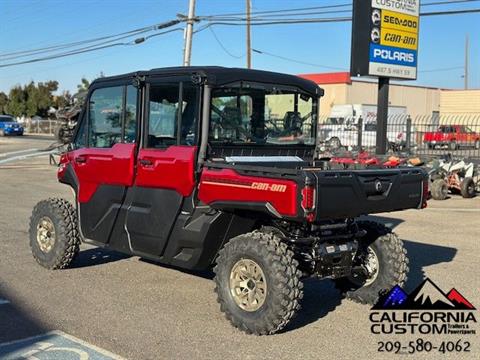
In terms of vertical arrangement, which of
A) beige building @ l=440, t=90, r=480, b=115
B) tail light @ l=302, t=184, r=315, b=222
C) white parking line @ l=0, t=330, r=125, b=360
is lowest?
white parking line @ l=0, t=330, r=125, b=360

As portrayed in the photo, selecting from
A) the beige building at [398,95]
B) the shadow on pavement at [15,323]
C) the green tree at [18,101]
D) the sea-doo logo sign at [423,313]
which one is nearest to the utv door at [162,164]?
the shadow on pavement at [15,323]

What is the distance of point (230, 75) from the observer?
5727 mm

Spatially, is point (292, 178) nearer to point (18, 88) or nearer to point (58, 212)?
point (58, 212)

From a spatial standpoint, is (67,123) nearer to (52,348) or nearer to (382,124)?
(52,348)

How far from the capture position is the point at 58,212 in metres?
7.10

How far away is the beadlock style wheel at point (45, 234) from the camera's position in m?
7.19

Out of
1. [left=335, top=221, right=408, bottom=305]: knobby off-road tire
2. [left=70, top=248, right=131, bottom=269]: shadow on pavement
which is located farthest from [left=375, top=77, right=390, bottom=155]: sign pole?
[left=335, top=221, right=408, bottom=305]: knobby off-road tire

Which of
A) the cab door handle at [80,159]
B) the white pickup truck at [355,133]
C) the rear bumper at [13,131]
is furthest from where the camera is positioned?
the rear bumper at [13,131]

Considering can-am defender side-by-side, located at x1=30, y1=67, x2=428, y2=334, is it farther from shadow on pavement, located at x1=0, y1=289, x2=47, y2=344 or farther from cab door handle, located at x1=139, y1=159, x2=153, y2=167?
shadow on pavement, located at x1=0, y1=289, x2=47, y2=344

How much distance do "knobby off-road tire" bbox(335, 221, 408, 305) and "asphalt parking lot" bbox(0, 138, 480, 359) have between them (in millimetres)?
143

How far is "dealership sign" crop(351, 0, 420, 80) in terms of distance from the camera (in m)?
16.6

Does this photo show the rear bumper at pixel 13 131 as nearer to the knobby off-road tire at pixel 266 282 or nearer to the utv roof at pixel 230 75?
the utv roof at pixel 230 75

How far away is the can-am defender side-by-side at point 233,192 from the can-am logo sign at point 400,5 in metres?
11.1

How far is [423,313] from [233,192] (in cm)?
223
